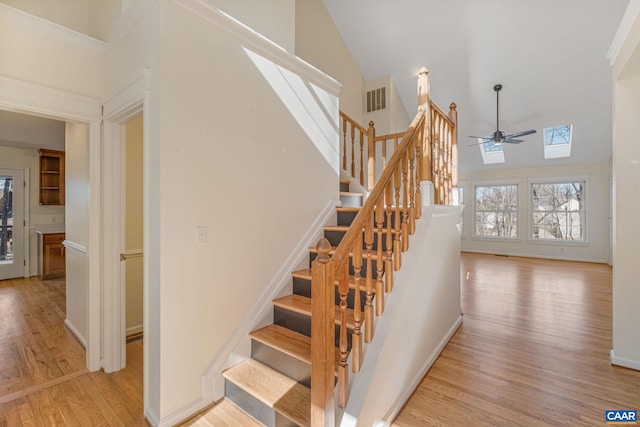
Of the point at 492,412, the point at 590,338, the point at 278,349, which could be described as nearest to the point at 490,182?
the point at 590,338

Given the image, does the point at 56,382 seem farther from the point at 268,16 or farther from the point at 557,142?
the point at 557,142

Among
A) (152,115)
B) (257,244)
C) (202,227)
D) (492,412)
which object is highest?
(152,115)

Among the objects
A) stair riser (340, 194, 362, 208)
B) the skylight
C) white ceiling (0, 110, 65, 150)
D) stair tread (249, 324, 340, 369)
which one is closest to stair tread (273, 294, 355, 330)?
stair tread (249, 324, 340, 369)

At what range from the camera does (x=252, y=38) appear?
2.28 m

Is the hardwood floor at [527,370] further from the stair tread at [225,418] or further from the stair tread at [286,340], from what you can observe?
the stair tread at [225,418]

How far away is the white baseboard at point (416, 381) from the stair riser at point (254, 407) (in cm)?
58

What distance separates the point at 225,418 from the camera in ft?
6.02

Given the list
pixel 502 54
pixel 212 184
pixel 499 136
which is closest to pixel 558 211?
pixel 499 136

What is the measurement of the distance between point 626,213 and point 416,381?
88.2 inches

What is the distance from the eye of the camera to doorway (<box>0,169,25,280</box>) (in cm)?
525

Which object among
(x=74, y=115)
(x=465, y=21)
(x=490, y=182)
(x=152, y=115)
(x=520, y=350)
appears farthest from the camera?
(x=490, y=182)

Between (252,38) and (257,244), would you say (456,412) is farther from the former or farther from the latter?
(252,38)

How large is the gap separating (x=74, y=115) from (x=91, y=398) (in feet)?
6.83

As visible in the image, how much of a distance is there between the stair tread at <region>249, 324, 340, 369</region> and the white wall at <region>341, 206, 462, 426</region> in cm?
29
